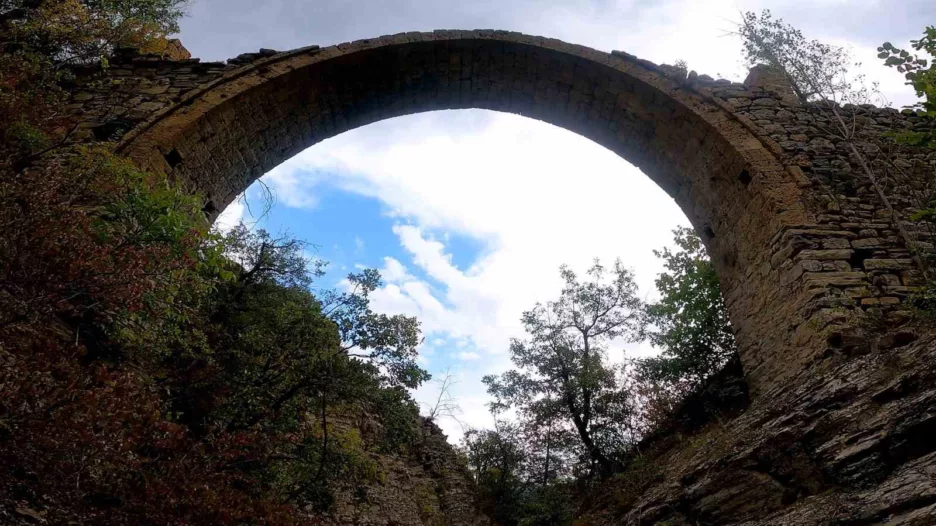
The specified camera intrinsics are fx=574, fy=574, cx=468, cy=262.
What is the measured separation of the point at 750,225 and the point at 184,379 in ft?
22.2

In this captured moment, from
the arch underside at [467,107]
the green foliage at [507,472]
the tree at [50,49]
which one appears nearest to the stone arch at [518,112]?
the arch underside at [467,107]

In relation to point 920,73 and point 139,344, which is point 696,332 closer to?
point 920,73

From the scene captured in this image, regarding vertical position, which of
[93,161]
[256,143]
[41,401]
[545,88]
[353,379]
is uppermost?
[545,88]

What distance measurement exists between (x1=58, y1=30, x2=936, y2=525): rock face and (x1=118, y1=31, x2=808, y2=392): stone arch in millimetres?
26

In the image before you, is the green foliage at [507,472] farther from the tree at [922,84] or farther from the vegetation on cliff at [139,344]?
the tree at [922,84]

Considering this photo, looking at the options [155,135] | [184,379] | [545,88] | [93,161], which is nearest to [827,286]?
[545,88]

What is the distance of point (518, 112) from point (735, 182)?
3.65 metres

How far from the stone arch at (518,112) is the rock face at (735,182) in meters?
0.03

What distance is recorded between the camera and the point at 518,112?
952 centimetres

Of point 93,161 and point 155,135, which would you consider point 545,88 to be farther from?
point 93,161

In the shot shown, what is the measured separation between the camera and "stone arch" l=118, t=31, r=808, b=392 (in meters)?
7.06

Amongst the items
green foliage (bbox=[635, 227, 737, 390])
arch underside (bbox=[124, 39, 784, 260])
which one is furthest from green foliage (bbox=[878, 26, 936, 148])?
green foliage (bbox=[635, 227, 737, 390])

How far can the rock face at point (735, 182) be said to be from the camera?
3949 millimetres

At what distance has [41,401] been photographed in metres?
3.10
